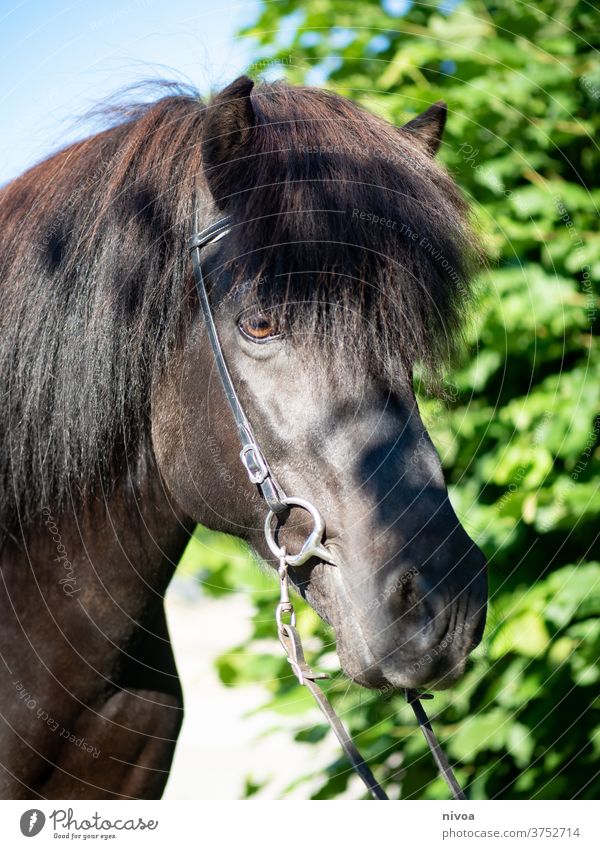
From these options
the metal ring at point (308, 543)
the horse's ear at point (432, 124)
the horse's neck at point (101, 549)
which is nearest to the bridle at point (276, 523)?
the metal ring at point (308, 543)

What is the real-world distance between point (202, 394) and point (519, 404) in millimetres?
1643

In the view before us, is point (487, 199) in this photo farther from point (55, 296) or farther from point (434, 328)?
point (55, 296)

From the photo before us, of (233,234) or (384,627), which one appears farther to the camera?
(233,234)

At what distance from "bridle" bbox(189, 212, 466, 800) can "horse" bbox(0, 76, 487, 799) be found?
0.08 ft

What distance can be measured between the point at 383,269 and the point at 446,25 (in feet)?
7.01

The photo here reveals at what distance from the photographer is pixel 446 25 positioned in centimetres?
316

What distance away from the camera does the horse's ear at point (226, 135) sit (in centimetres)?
155

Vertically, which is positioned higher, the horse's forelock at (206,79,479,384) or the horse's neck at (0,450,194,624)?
the horse's forelock at (206,79,479,384)

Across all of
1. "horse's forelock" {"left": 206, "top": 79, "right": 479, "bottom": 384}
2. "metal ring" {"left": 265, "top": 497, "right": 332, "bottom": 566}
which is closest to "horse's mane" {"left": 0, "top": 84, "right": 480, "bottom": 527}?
"horse's forelock" {"left": 206, "top": 79, "right": 479, "bottom": 384}

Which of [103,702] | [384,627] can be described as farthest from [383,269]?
[103,702]

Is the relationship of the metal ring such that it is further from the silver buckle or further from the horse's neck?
the horse's neck

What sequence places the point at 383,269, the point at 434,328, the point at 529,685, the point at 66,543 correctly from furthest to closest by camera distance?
the point at 529,685 < the point at 66,543 < the point at 434,328 < the point at 383,269

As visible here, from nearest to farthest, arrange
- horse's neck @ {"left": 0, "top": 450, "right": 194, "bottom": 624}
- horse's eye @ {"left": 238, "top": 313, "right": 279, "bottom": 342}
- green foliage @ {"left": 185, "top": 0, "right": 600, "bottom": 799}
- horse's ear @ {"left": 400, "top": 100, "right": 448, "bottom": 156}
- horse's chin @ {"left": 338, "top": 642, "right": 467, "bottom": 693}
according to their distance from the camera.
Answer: horse's chin @ {"left": 338, "top": 642, "right": 467, "bottom": 693} < horse's eye @ {"left": 238, "top": 313, "right": 279, "bottom": 342} < horse's neck @ {"left": 0, "top": 450, "right": 194, "bottom": 624} < horse's ear @ {"left": 400, "top": 100, "right": 448, "bottom": 156} < green foliage @ {"left": 185, "top": 0, "right": 600, "bottom": 799}

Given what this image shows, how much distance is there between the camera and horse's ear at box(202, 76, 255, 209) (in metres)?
1.55
